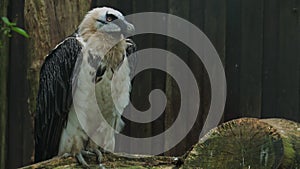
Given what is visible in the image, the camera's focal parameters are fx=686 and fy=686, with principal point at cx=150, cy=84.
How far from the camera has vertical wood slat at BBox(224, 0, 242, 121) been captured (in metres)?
4.71

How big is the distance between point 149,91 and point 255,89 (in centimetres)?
77

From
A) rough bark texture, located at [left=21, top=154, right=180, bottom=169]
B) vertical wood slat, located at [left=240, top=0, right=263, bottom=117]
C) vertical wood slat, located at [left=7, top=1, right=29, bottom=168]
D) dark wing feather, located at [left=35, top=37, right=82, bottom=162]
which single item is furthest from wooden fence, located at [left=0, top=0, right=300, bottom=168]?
rough bark texture, located at [left=21, top=154, right=180, bottom=169]

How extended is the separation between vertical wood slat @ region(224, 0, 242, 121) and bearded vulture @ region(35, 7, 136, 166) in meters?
0.92

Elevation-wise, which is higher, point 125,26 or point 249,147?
point 125,26

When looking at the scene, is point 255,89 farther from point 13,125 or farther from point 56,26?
point 13,125

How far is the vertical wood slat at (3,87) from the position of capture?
5.36m

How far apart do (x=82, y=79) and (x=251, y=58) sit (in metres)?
1.38

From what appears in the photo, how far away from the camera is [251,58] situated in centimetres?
466

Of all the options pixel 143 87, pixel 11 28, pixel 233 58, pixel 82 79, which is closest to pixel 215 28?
pixel 233 58

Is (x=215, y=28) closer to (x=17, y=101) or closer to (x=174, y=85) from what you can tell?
(x=174, y=85)

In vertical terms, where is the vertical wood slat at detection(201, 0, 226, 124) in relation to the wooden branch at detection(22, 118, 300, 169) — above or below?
above

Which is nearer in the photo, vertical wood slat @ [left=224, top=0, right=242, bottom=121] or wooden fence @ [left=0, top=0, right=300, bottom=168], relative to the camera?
wooden fence @ [left=0, top=0, right=300, bottom=168]

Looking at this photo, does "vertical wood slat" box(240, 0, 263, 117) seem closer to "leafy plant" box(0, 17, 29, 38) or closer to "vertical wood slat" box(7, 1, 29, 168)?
"leafy plant" box(0, 17, 29, 38)

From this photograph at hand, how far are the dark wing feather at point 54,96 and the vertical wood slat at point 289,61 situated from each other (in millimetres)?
1489
